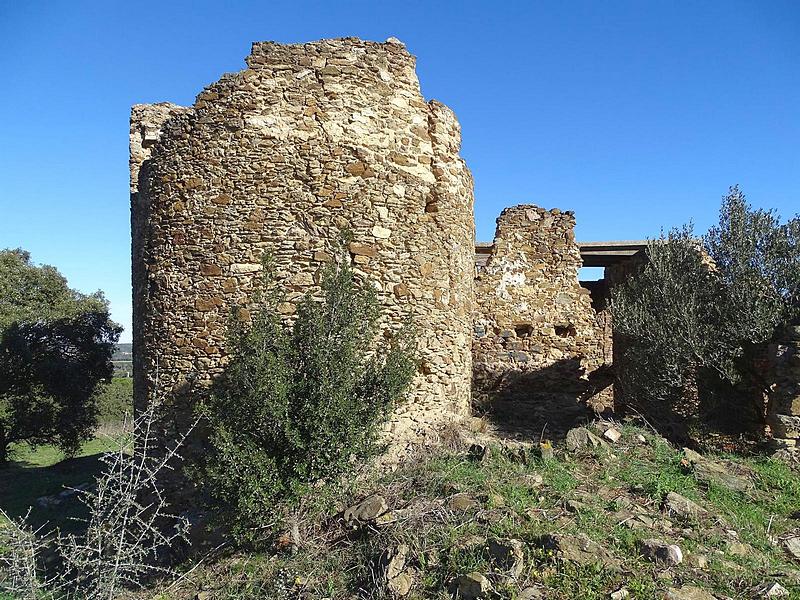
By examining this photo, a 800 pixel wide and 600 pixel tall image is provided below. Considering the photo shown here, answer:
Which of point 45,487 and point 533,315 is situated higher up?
point 533,315

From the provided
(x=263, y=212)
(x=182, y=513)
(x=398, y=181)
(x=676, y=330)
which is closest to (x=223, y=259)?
(x=263, y=212)

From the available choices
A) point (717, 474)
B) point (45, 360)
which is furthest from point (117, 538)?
point (45, 360)

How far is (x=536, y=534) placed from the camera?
5.95m

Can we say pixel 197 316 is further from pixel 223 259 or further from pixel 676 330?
pixel 676 330

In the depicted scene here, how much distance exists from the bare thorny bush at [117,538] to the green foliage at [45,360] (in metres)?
11.4

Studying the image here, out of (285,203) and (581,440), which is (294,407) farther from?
(581,440)

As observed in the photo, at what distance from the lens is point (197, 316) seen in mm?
8281

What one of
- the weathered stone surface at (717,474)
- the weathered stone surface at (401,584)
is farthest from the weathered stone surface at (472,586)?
the weathered stone surface at (717,474)

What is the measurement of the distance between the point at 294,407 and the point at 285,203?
3.08 m

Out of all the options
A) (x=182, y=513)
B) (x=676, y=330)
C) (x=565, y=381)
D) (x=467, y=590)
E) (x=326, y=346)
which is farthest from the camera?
(x=565, y=381)

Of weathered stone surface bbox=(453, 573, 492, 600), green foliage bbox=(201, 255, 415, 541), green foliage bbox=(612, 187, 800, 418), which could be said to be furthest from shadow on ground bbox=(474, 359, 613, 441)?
weathered stone surface bbox=(453, 573, 492, 600)

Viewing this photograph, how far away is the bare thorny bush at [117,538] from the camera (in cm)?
616

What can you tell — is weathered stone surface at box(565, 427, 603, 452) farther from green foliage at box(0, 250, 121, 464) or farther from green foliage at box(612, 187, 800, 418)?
green foliage at box(0, 250, 121, 464)

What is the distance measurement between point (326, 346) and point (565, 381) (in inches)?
337
